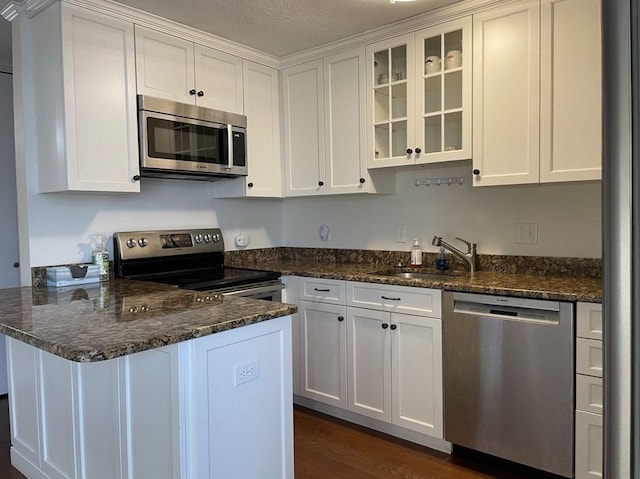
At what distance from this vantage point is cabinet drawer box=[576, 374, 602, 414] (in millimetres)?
1936

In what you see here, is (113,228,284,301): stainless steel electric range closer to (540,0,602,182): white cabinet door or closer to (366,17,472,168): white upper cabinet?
(366,17,472,168): white upper cabinet

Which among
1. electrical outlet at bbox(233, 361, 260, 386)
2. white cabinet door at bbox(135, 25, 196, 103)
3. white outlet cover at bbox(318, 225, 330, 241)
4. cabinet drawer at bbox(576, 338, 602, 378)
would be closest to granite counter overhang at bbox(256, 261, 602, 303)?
cabinet drawer at bbox(576, 338, 602, 378)

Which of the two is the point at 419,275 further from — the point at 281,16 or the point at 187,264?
the point at 281,16

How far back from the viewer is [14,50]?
2.53m

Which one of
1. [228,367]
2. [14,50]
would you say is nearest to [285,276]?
[228,367]

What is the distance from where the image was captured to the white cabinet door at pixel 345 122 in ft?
9.85

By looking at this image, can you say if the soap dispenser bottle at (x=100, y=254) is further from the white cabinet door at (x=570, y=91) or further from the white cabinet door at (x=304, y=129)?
the white cabinet door at (x=570, y=91)

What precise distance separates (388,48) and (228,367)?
2177 millimetres

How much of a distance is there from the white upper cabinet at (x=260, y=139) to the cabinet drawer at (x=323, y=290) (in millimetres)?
773

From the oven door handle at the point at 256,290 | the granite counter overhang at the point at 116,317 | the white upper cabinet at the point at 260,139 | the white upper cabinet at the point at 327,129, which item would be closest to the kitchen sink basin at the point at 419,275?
the white upper cabinet at the point at 327,129

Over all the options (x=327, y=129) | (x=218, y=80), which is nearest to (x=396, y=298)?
(x=327, y=129)

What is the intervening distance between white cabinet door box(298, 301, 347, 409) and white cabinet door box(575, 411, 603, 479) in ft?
4.08

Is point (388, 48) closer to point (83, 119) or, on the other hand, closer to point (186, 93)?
point (186, 93)

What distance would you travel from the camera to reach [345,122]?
3.08 metres
